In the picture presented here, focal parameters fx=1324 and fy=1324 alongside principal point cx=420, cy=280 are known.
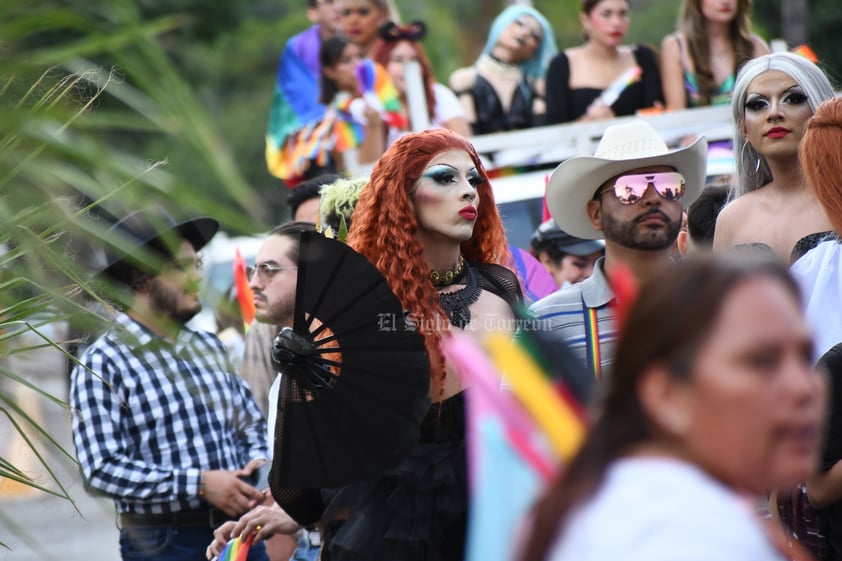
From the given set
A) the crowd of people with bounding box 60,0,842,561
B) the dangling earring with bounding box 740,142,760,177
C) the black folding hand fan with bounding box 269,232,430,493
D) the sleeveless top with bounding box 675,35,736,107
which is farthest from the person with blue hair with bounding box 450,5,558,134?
the black folding hand fan with bounding box 269,232,430,493

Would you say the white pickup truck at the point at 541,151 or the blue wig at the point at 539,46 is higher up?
the blue wig at the point at 539,46

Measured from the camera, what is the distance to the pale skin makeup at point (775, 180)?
4.50m

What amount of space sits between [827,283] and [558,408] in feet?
7.42

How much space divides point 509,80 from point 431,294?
3.87 meters

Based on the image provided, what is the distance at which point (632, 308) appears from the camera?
1727mm

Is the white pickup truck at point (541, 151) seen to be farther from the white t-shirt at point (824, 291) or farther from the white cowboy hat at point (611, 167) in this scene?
the white t-shirt at point (824, 291)

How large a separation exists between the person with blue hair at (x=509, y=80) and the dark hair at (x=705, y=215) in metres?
2.38

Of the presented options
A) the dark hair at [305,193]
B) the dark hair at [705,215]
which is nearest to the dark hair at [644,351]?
the dark hair at [705,215]

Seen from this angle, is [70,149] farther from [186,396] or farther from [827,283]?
[186,396]

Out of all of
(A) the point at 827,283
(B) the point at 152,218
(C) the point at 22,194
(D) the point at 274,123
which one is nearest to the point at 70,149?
(B) the point at 152,218

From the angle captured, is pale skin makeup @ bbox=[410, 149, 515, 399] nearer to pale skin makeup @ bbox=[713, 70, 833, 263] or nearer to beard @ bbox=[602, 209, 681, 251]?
beard @ bbox=[602, 209, 681, 251]

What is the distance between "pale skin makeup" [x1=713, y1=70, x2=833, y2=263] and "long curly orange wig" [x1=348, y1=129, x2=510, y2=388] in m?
0.94

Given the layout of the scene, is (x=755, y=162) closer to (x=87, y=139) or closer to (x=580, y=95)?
(x=580, y=95)

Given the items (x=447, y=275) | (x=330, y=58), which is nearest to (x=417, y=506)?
(x=447, y=275)
